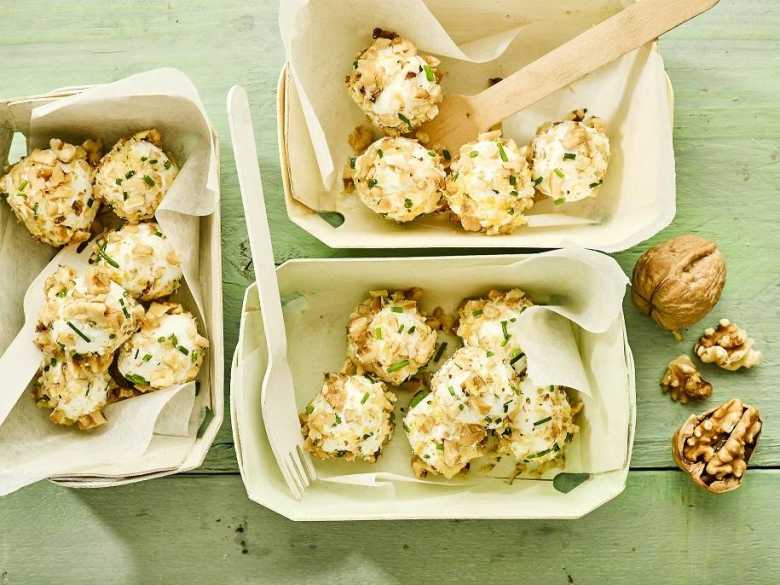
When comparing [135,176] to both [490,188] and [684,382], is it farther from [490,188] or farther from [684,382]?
[684,382]

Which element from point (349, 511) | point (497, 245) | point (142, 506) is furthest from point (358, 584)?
point (497, 245)

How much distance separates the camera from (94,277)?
121cm

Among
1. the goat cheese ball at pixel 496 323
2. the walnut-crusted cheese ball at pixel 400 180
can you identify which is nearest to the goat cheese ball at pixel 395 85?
the walnut-crusted cheese ball at pixel 400 180

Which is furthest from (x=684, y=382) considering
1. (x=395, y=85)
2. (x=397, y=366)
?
(x=395, y=85)

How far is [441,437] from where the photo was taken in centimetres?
122

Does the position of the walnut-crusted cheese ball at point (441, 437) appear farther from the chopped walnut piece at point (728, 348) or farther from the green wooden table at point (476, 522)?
the chopped walnut piece at point (728, 348)

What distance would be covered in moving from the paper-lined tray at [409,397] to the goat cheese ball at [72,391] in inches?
10.1

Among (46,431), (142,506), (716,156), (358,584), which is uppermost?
(716,156)

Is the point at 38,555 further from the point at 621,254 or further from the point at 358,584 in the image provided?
the point at 621,254

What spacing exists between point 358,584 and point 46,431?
609 millimetres

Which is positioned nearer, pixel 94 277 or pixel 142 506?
pixel 94 277

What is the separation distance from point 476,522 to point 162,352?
2.06 ft

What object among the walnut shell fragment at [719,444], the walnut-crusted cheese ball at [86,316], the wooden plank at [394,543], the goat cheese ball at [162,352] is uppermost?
the walnut-crusted cheese ball at [86,316]

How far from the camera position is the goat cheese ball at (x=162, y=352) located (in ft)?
4.00
